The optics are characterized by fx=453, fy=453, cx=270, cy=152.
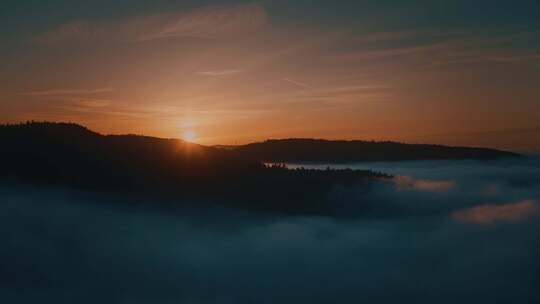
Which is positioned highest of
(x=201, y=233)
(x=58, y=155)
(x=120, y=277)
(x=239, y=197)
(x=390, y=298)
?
(x=58, y=155)

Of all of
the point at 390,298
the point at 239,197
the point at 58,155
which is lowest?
the point at 390,298

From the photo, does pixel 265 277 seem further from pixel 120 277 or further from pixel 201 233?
pixel 120 277

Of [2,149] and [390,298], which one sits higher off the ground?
[2,149]

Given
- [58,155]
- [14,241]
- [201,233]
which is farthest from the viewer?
[201,233]

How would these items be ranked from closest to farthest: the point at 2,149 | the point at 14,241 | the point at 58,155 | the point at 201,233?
the point at 14,241 → the point at 2,149 → the point at 58,155 → the point at 201,233

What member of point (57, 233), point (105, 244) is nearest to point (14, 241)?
point (57, 233)

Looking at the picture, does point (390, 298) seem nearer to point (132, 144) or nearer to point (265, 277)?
point (265, 277)

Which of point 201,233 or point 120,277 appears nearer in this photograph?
point 120,277

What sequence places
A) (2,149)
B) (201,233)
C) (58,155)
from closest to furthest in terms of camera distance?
(2,149)
(58,155)
(201,233)

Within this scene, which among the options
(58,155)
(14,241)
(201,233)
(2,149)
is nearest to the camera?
(14,241)

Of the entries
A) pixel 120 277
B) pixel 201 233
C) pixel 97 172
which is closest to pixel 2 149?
pixel 97 172
